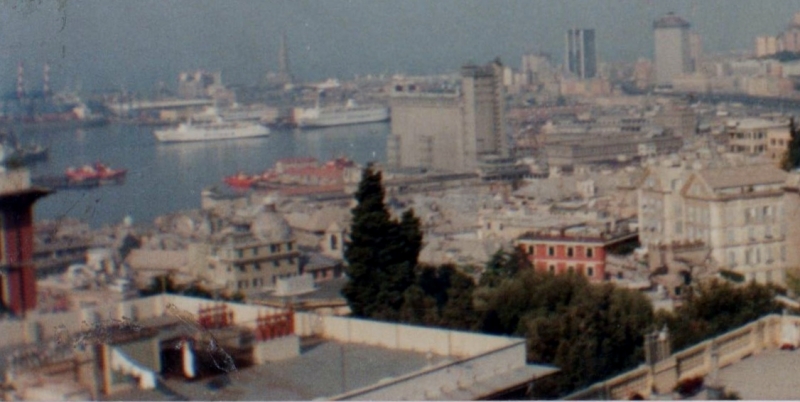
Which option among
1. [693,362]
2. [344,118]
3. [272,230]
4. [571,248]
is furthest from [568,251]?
[344,118]

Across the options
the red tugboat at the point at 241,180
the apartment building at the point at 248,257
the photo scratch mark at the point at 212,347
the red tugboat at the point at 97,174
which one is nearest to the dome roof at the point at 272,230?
the apartment building at the point at 248,257

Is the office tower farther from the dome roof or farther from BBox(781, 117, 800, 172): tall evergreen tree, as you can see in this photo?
the dome roof

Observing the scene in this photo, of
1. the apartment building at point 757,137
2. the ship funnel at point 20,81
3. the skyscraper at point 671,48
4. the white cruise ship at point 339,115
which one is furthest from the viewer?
the white cruise ship at point 339,115

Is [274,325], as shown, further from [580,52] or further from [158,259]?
[580,52]

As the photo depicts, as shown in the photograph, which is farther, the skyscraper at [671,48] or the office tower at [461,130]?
the office tower at [461,130]

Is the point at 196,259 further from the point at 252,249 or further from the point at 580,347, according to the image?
the point at 580,347

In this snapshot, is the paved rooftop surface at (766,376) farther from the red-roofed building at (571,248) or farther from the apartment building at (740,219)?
the apartment building at (740,219)

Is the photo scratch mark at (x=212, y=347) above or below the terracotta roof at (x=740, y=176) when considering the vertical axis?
above
